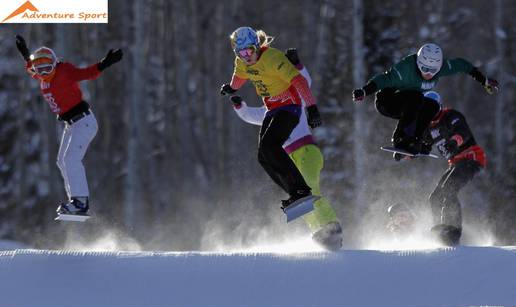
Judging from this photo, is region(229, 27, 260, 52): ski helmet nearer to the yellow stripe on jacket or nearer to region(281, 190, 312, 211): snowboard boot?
the yellow stripe on jacket

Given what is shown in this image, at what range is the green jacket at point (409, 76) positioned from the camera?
372 inches

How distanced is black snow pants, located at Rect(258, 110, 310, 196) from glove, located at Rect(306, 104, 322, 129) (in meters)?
0.26

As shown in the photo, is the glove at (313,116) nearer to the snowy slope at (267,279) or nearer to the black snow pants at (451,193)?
the snowy slope at (267,279)

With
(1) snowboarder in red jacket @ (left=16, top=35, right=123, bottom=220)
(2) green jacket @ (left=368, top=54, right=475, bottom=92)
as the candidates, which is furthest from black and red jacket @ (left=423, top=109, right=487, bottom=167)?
(1) snowboarder in red jacket @ (left=16, top=35, right=123, bottom=220)

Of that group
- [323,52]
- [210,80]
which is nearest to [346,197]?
[323,52]

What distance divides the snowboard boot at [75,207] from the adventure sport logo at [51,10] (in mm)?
9959

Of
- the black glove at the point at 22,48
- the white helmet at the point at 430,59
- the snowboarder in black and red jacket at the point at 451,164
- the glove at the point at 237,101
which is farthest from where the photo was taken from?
the black glove at the point at 22,48

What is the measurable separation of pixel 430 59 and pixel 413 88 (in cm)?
37

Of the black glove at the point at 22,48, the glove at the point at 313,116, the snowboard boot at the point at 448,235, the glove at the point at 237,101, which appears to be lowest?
the snowboard boot at the point at 448,235

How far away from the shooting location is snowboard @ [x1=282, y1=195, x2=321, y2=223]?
342 inches

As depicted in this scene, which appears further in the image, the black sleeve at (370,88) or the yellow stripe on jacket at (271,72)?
the black sleeve at (370,88)

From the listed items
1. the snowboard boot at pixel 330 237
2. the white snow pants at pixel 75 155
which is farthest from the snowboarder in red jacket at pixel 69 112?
the snowboard boot at pixel 330 237

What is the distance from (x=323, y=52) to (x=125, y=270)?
62.1ft

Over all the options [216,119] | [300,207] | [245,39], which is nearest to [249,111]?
[245,39]
